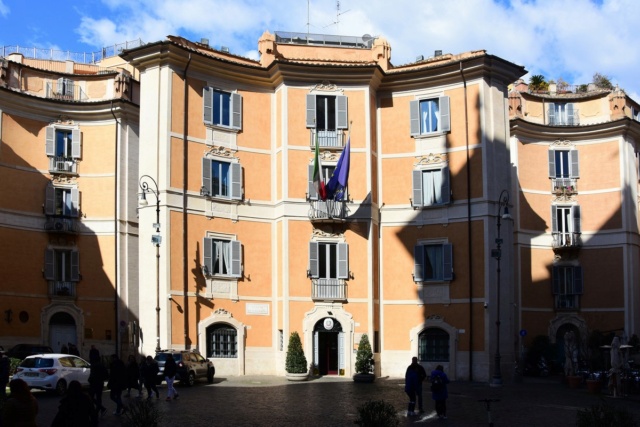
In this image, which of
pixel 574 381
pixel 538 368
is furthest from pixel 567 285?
pixel 574 381

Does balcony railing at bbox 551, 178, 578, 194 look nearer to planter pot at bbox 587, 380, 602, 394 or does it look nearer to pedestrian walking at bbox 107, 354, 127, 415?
planter pot at bbox 587, 380, 602, 394

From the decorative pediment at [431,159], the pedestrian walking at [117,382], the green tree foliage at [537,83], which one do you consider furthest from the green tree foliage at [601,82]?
the pedestrian walking at [117,382]

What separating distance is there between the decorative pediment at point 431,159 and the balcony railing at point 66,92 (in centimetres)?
1906

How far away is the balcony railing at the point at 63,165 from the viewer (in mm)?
44844

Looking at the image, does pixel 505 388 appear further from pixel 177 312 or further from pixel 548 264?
pixel 548 264

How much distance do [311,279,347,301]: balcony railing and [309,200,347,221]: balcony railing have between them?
9.79 feet

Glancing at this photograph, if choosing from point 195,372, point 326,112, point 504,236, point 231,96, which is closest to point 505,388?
point 504,236

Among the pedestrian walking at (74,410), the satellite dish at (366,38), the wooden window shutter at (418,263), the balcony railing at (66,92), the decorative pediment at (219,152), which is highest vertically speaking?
the satellite dish at (366,38)

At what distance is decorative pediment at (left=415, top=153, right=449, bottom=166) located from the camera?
40.6m

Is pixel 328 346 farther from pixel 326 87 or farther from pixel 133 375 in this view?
pixel 133 375

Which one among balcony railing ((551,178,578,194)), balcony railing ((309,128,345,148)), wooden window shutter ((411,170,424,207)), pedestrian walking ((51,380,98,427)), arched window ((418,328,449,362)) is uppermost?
balcony railing ((309,128,345,148))

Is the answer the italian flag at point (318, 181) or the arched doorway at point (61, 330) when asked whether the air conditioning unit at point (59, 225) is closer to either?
the arched doorway at point (61, 330)

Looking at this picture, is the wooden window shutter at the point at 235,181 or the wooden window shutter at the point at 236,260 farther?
the wooden window shutter at the point at 235,181

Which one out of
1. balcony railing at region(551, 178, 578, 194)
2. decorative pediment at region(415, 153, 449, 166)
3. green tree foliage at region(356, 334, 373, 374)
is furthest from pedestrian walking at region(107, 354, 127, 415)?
balcony railing at region(551, 178, 578, 194)
